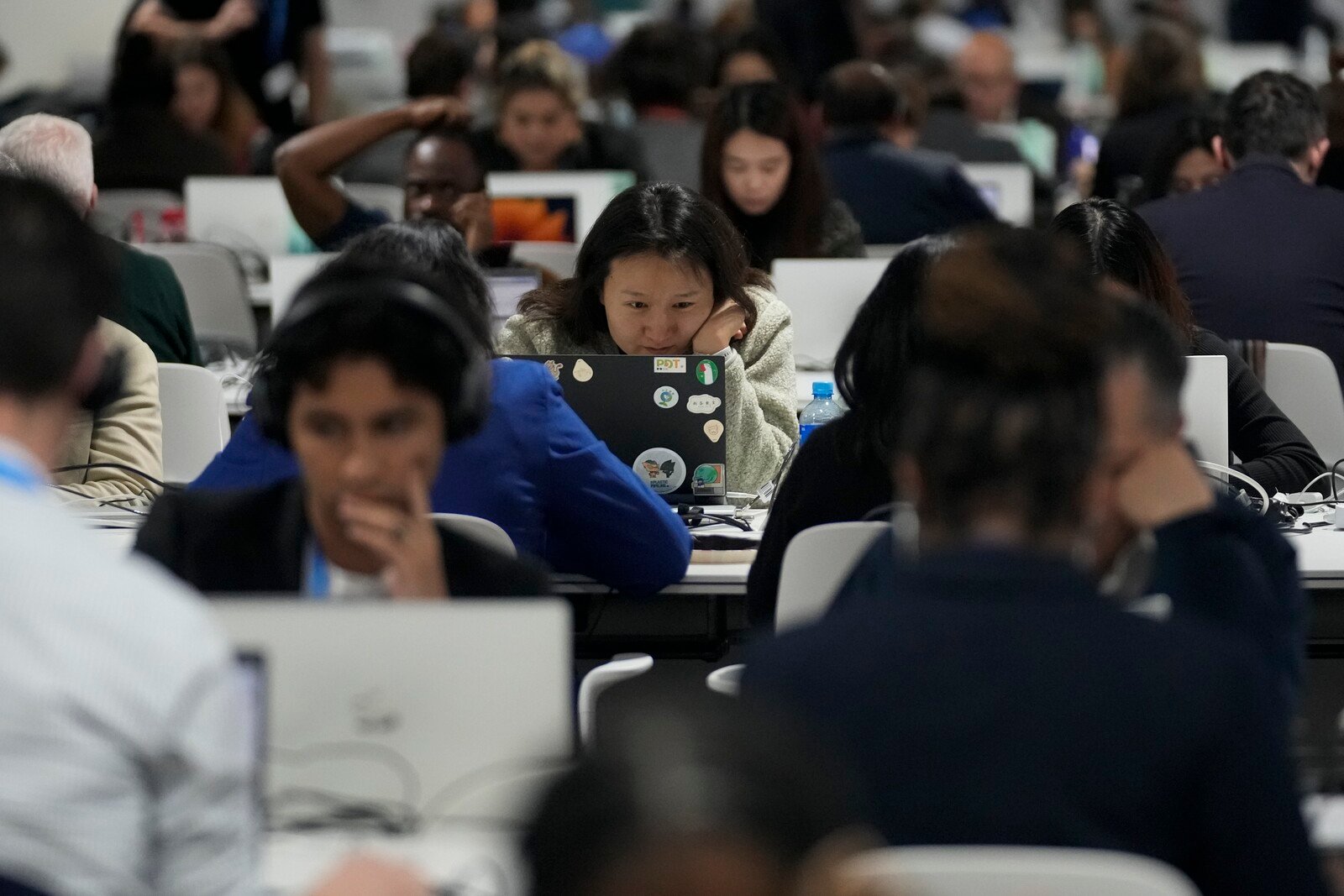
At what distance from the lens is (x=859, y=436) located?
2.74 m

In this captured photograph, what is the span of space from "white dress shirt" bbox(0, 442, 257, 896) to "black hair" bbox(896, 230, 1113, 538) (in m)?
0.54

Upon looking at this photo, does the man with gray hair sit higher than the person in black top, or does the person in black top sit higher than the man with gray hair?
the person in black top

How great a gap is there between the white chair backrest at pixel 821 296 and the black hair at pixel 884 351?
2062 millimetres

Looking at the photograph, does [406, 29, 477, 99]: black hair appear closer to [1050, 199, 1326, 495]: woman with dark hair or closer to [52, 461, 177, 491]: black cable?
[52, 461, 177, 491]: black cable

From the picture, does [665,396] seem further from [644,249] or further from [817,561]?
[817,561]

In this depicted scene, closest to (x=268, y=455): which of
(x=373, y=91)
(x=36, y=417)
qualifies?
(x=36, y=417)

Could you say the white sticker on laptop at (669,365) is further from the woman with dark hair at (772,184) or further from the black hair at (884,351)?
the woman with dark hair at (772,184)

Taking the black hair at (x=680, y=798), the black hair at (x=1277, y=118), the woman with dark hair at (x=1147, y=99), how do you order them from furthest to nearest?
the woman with dark hair at (x=1147, y=99)
the black hair at (x=1277, y=118)
the black hair at (x=680, y=798)

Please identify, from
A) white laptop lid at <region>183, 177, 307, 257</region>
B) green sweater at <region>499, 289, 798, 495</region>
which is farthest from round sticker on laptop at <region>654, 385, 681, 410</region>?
white laptop lid at <region>183, 177, 307, 257</region>

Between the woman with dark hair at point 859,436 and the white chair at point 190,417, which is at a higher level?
the woman with dark hair at point 859,436

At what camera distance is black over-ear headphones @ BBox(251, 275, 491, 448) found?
1.99 meters

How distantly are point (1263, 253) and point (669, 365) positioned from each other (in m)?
1.82

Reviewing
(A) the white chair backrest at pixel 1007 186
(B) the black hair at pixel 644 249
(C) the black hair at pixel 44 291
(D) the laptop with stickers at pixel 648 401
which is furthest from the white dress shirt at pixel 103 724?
(A) the white chair backrest at pixel 1007 186

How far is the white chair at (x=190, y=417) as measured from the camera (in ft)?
12.4
